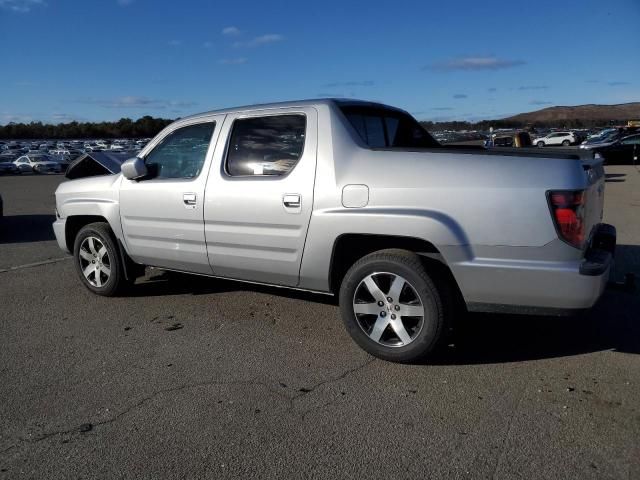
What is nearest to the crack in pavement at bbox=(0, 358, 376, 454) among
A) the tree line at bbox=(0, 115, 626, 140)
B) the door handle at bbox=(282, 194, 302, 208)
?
the door handle at bbox=(282, 194, 302, 208)

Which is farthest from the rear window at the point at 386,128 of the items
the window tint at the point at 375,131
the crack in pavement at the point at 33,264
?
the crack in pavement at the point at 33,264

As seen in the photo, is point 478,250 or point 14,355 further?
point 14,355

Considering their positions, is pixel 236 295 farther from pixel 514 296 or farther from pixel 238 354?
pixel 514 296

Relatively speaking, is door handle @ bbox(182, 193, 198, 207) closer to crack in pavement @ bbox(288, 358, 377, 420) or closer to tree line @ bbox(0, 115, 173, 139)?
crack in pavement @ bbox(288, 358, 377, 420)

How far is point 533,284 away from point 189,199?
2.83 metres

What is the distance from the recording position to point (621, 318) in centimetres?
490

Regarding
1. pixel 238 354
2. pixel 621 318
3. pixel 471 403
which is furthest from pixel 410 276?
pixel 621 318

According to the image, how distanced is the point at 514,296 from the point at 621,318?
182 centimetres

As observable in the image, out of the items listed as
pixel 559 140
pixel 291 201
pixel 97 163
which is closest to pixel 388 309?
pixel 291 201

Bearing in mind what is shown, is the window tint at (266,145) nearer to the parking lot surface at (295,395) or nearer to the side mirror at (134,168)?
the side mirror at (134,168)

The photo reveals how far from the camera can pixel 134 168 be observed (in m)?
5.19

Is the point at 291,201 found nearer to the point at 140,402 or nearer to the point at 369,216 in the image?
the point at 369,216

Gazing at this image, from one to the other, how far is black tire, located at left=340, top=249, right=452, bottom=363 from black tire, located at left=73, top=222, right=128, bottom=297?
2.58m

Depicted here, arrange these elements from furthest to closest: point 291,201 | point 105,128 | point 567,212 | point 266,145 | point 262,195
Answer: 1. point 105,128
2. point 266,145
3. point 262,195
4. point 291,201
5. point 567,212
